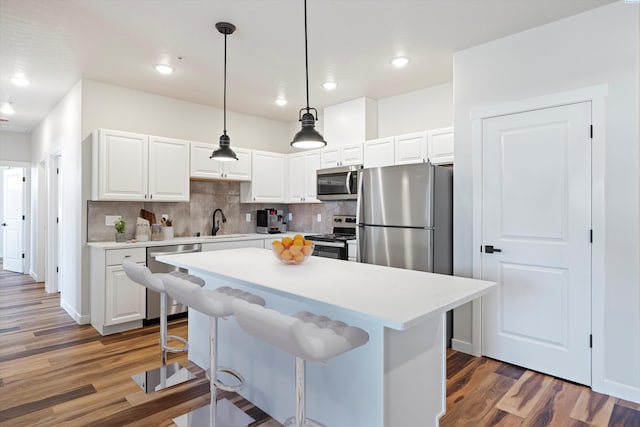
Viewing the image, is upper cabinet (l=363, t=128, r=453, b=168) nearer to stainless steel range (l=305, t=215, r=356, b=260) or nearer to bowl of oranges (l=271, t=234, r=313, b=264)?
stainless steel range (l=305, t=215, r=356, b=260)

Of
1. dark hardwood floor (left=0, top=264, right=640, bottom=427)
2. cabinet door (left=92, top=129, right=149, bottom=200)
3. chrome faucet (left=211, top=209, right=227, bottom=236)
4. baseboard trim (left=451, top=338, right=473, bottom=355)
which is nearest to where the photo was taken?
dark hardwood floor (left=0, top=264, right=640, bottom=427)

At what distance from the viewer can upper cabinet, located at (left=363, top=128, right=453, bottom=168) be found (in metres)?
3.67

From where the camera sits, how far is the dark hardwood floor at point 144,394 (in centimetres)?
221

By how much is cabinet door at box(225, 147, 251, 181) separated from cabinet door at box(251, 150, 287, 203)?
0.08 meters

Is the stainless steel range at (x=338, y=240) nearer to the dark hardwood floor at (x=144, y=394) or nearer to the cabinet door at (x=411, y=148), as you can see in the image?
the cabinet door at (x=411, y=148)

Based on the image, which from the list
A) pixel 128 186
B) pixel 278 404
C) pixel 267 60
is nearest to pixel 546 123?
pixel 267 60

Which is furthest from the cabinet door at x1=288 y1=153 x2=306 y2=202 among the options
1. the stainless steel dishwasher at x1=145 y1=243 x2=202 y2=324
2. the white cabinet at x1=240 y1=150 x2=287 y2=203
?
the stainless steel dishwasher at x1=145 y1=243 x2=202 y2=324

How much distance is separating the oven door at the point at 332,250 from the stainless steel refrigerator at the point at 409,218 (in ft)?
1.43

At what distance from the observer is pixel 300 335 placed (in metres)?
1.34

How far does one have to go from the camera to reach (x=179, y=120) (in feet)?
15.4

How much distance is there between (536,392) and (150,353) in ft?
10.00

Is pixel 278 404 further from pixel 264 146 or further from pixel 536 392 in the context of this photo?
pixel 264 146

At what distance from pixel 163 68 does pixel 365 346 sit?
10.8 feet

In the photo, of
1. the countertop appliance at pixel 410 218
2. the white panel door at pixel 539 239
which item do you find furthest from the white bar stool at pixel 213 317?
the white panel door at pixel 539 239
